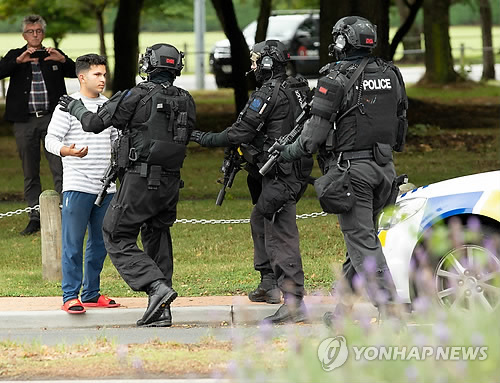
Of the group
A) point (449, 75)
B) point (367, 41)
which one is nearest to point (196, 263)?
point (367, 41)

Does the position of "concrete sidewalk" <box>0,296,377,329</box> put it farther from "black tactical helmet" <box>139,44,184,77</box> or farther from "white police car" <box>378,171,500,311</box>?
"black tactical helmet" <box>139,44,184,77</box>

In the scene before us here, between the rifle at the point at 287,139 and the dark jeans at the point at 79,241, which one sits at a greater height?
the rifle at the point at 287,139

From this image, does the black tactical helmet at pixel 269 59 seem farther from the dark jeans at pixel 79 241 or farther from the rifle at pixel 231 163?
the dark jeans at pixel 79 241

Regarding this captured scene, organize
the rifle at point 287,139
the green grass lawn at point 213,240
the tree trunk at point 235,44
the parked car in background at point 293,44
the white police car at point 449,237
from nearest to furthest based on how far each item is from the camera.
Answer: the white police car at point 449,237
the rifle at point 287,139
the green grass lawn at point 213,240
the tree trunk at point 235,44
the parked car in background at point 293,44

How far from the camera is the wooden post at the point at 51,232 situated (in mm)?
9703

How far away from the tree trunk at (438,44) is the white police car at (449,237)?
23.6 meters

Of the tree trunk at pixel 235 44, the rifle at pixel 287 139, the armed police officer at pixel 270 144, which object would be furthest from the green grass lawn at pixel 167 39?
the rifle at pixel 287 139

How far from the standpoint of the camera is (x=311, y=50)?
115ft

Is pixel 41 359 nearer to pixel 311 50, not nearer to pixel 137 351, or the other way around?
pixel 137 351

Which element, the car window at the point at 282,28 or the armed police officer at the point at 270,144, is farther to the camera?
the car window at the point at 282,28

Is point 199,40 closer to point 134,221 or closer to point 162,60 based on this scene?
point 162,60

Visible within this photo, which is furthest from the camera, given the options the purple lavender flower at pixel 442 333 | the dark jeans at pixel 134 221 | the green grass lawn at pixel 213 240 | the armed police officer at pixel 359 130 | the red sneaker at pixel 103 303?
the green grass lawn at pixel 213 240

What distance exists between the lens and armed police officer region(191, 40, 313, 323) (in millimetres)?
8164

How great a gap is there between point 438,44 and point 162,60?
24210mm
